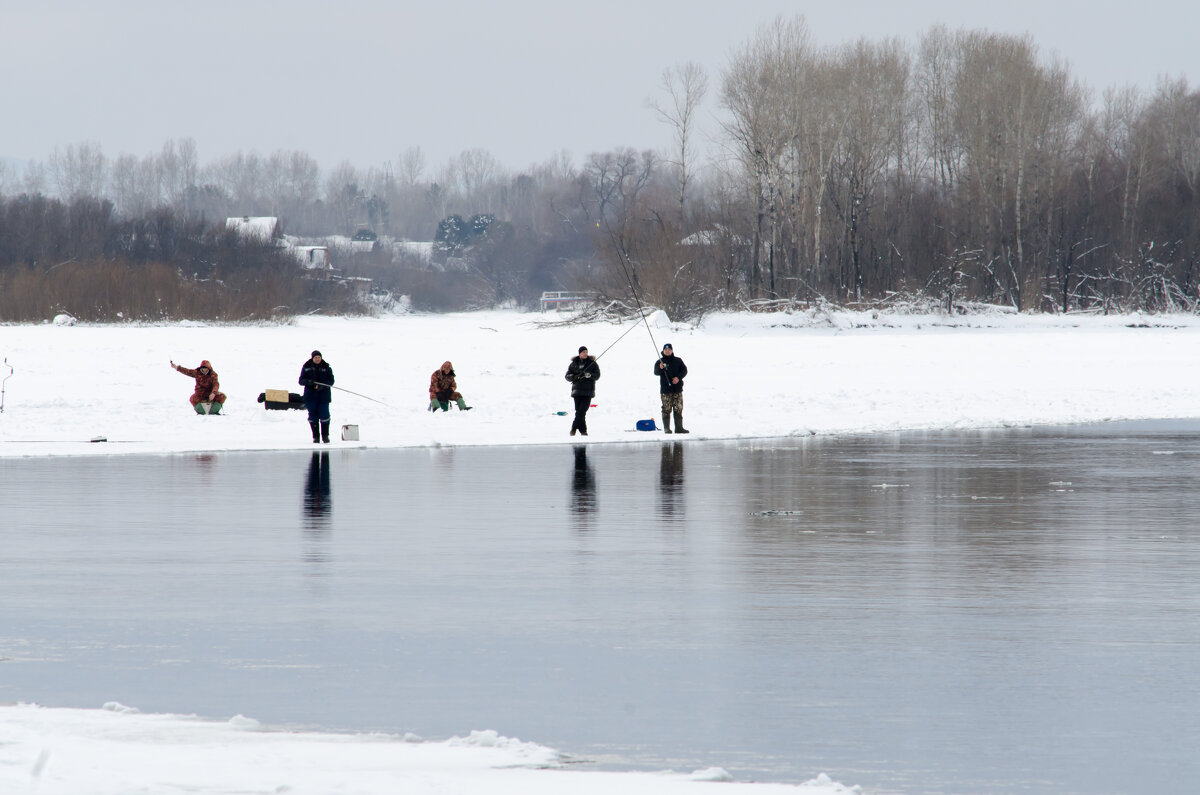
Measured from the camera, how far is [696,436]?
24.9 m

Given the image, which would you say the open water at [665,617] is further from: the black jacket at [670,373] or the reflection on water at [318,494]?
the black jacket at [670,373]

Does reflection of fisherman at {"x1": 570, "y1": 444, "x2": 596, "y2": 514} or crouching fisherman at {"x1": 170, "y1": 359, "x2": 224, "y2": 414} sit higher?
crouching fisherman at {"x1": 170, "y1": 359, "x2": 224, "y2": 414}

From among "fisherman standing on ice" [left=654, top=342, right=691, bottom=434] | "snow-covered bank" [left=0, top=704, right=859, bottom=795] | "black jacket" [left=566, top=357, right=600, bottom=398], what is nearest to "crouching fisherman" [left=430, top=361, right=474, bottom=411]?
"black jacket" [left=566, top=357, right=600, bottom=398]

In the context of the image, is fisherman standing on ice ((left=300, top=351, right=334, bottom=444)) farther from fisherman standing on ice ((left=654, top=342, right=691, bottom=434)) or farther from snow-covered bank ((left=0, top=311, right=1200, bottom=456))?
fisherman standing on ice ((left=654, top=342, right=691, bottom=434))

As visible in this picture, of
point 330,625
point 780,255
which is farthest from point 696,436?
point 780,255

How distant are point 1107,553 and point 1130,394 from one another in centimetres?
2720

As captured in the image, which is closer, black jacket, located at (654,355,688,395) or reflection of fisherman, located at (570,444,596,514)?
reflection of fisherman, located at (570,444,596,514)

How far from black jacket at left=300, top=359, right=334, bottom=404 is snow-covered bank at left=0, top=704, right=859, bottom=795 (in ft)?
54.8

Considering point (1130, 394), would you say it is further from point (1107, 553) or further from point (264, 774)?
point (264, 774)

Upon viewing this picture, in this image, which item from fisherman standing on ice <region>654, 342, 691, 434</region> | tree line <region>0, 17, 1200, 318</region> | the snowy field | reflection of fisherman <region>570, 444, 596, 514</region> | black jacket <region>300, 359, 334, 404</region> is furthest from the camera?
tree line <region>0, 17, 1200, 318</region>

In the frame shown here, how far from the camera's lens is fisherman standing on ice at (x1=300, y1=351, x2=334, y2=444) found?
2294cm

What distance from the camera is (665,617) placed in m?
9.09

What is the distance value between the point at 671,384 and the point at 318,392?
569cm

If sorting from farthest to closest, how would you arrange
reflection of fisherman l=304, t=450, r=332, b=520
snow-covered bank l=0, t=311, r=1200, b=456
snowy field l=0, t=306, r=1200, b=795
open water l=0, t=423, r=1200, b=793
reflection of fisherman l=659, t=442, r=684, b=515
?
snow-covered bank l=0, t=311, r=1200, b=456, reflection of fisherman l=659, t=442, r=684, b=515, reflection of fisherman l=304, t=450, r=332, b=520, open water l=0, t=423, r=1200, b=793, snowy field l=0, t=306, r=1200, b=795
